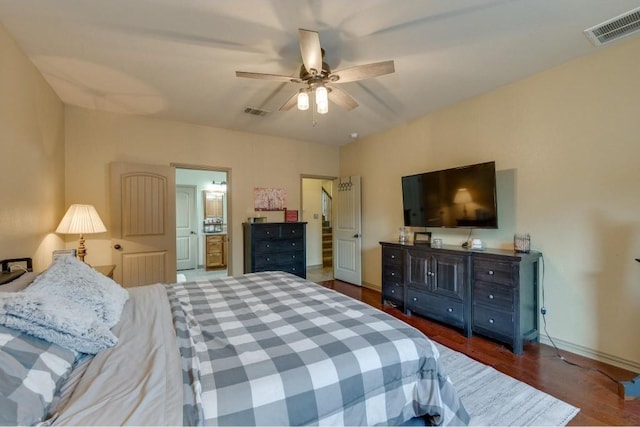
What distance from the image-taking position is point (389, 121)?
4109 millimetres

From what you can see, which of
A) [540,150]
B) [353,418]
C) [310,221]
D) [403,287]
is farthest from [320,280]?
[353,418]

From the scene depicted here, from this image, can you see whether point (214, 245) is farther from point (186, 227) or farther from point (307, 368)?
point (307, 368)

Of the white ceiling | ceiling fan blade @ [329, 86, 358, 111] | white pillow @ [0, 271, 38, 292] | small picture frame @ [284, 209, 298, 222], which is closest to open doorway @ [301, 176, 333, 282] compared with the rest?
→ small picture frame @ [284, 209, 298, 222]

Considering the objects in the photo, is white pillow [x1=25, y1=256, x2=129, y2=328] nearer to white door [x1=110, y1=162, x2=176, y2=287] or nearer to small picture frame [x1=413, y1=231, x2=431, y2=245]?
white door [x1=110, y1=162, x2=176, y2=287]

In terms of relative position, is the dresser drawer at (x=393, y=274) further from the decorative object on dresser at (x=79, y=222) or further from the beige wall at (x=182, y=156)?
the decorative object on dresser at (x=79, y=222)

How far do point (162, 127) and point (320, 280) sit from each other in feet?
12.2

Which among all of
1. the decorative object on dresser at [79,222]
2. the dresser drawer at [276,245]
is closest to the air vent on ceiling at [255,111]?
the dresser drawer at [276,245]

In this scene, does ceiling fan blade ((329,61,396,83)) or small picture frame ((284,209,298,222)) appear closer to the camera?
ceiling fan blade ((329,61,396,83))

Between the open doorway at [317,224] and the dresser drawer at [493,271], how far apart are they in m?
3.85

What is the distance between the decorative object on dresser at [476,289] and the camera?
2576 mm

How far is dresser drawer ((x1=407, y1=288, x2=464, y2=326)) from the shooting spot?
2.99 m

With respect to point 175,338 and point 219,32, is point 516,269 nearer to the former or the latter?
point 175,338

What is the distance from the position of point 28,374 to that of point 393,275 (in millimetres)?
3480

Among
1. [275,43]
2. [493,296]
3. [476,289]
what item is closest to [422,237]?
[476,289]
